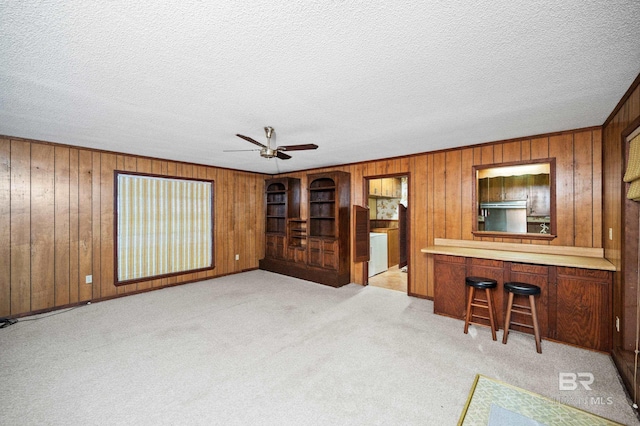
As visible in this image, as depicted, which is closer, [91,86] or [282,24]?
[282,24]

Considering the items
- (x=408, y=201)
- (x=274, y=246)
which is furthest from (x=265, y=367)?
(x=274, y=246)

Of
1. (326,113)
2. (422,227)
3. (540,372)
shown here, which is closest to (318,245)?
(422,227)

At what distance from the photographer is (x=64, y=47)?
5.27ft

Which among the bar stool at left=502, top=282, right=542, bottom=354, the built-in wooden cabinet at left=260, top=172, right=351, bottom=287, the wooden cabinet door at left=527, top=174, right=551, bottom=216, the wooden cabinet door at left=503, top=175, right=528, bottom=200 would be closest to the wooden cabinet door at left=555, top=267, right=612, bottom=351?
the bar stool at left=502, top=282, right=542, bottom=354

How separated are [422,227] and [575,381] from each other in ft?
8.49

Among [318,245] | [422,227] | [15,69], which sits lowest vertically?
[318,245]

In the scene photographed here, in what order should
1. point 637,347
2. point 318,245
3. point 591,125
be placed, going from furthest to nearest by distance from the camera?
point 318,245, point 591,125, point 637,347

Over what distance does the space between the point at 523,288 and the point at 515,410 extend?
136 centimetres

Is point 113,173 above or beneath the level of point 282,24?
beneath

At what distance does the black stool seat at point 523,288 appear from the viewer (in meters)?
2.79

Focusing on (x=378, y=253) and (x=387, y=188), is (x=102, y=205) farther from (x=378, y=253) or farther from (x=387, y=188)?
(x=387, y=188)

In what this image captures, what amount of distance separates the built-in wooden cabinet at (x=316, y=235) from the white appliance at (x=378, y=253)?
77cm

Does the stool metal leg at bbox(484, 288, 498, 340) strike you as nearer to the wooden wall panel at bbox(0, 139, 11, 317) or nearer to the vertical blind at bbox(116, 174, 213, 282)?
the vertical blind at bbox(116, 174, 213, 282)

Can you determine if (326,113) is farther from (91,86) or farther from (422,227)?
(422,227)
